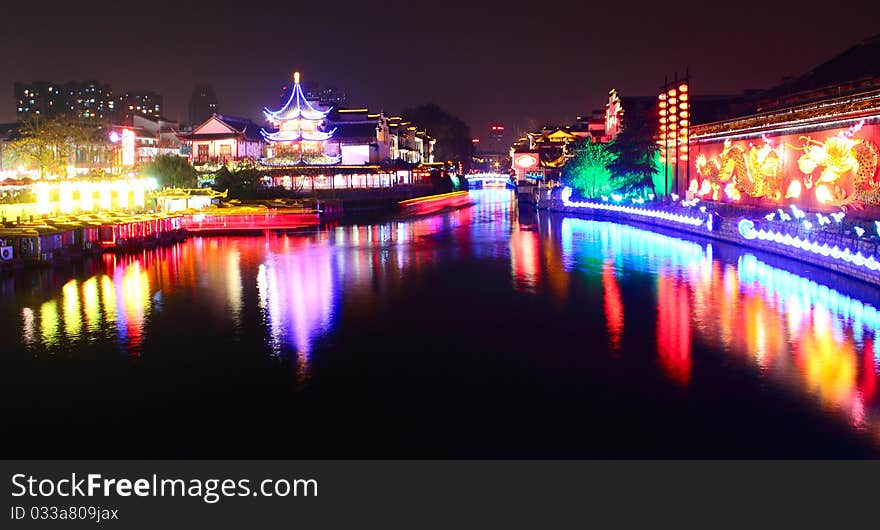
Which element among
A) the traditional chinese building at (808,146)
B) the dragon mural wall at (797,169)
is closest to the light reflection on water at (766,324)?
the dragon mural wall at (797,169)

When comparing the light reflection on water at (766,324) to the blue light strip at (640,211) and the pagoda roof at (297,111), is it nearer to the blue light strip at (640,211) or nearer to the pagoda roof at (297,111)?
the blue light strip at (640,211)

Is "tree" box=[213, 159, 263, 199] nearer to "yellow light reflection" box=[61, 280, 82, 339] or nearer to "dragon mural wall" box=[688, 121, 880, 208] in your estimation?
"dragon mural wall" box=[688, 121, 880, 208]

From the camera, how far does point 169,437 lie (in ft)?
27.6

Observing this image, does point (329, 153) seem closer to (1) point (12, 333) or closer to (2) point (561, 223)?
(2) point (561, 223)

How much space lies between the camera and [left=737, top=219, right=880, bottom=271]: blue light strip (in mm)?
17828

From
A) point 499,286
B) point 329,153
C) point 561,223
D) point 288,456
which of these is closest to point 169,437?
point 288,456

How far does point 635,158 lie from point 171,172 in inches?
1111

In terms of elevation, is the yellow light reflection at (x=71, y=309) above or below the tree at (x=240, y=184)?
below

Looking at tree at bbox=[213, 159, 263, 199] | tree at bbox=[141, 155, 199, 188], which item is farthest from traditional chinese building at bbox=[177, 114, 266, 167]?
tree at bbox=[213, 159, 263, 199]

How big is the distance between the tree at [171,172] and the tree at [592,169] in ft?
82.3

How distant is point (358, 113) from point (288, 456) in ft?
242

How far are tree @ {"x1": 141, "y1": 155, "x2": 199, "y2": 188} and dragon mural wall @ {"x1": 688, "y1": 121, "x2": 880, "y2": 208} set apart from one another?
30.9m

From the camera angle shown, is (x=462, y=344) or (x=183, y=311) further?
(x=183, y=311)

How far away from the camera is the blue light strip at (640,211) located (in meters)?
31.7
